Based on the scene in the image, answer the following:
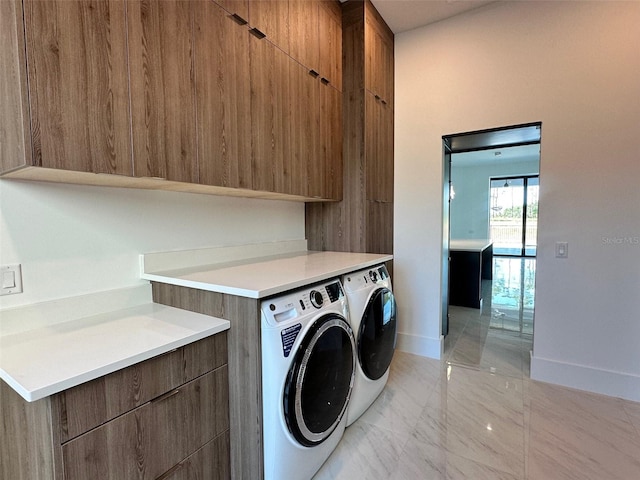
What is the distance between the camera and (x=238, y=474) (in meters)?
1.31

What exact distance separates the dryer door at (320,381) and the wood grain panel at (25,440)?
72 cm

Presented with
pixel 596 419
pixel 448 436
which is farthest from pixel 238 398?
pixel 596 419

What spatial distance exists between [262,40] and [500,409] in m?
2.69

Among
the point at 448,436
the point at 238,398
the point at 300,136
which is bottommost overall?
the point at 448,436

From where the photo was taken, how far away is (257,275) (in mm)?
1524

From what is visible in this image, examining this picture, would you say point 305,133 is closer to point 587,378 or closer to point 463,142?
point 463,142

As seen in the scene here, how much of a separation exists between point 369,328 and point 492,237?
18.7 feet

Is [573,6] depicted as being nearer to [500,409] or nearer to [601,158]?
[601,158]

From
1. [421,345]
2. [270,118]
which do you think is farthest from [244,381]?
[421,345]

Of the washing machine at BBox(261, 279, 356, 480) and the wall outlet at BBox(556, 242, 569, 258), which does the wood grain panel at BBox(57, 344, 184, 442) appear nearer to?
the washing machine at BBox(261, 279, 356, 480)

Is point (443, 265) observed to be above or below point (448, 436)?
above

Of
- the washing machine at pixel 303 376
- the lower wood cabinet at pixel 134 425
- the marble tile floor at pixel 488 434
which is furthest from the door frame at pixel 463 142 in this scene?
the lower wood cabinet at pixel 134 425

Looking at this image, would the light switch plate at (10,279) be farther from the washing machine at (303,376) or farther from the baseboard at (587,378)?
the baseboard at (587,378)

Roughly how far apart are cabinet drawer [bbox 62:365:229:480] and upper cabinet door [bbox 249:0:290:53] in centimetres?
175
